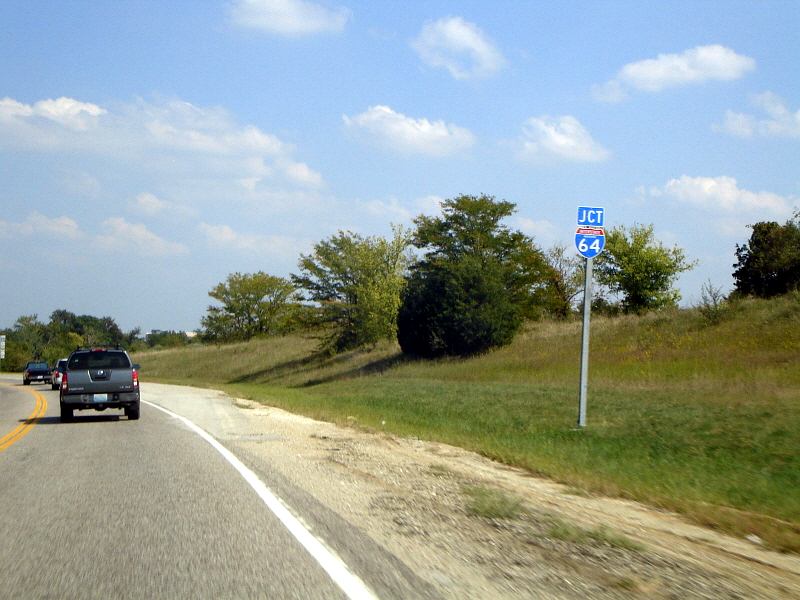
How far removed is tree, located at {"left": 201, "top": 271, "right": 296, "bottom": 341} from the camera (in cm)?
12206

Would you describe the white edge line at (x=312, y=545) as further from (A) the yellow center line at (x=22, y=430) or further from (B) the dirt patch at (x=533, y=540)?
(A) the yellow center line at (x=22, y=430)

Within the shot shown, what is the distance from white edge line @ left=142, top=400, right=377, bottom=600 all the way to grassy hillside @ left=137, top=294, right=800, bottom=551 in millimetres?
4451

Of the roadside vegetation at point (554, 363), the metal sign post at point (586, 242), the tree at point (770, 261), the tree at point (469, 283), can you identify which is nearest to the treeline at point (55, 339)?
the roadside vegetation at point (554, 363)

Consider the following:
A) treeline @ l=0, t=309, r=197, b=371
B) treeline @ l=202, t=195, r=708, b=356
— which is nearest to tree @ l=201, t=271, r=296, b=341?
treeline @ l=0, t=309, r=197, b=371

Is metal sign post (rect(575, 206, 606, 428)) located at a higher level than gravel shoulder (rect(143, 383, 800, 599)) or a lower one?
higher

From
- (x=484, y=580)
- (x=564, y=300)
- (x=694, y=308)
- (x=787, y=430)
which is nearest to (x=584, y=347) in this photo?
(x=787, y=430)

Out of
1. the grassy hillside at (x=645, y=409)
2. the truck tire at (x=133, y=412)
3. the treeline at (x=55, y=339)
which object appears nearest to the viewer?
the grassy hillside at (x=645, y=409)

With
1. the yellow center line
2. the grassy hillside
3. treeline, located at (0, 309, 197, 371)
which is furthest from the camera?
treeline, located at (0, 309, 197, 371)

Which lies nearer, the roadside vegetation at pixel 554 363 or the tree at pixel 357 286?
the roadside vegetation at pixel 554 363

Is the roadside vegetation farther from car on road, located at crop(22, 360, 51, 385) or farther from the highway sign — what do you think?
car on road, located at crop(22, 360, 51, 385)

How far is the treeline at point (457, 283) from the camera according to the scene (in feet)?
189

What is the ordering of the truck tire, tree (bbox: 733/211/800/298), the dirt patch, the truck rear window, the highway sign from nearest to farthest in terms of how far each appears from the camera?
the dirt patch, the highway sign, the truck rear window, the truck tire, tree (bbox: 733/211/800/298)

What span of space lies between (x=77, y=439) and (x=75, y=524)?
33.0ft

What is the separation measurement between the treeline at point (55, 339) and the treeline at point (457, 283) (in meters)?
53.4
